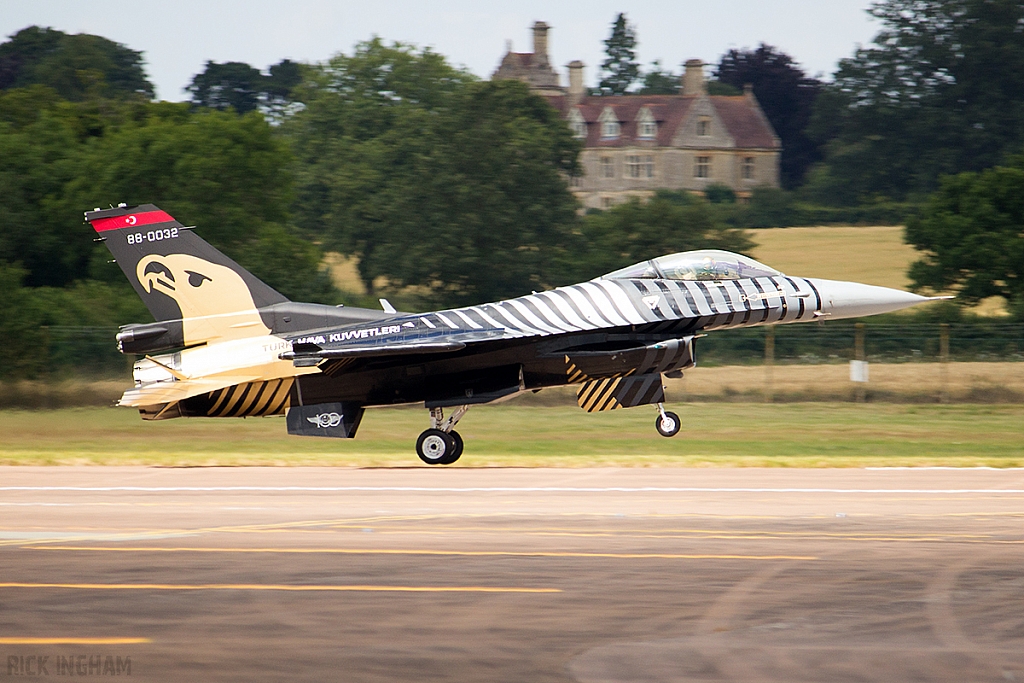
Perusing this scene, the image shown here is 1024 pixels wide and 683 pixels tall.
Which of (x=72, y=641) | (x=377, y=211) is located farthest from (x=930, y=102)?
(x=72, y=641)

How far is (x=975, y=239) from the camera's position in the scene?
4238 centimetres

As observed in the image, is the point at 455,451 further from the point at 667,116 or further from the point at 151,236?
the point at 667,116

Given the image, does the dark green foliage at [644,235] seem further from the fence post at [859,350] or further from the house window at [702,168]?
the house window at [702,168]

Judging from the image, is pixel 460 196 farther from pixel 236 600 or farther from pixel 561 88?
pixel 561 88

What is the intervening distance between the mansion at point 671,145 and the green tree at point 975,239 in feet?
151

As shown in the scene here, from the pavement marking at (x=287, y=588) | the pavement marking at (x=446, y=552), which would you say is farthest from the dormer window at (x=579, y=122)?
the pavement marking at (x=287, y=588)

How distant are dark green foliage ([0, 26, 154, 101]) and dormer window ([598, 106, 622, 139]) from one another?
37.1 meters

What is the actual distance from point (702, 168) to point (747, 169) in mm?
5383

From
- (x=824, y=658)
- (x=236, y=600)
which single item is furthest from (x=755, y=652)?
(x=236, y=600)

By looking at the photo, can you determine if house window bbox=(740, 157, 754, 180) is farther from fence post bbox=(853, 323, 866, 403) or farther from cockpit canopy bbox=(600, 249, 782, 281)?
cockpit canopy bbox=(600, 249, 782, 281)

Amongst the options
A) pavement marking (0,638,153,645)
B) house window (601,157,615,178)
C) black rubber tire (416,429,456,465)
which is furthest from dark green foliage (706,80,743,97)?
pavement marking (0,638,153,645)

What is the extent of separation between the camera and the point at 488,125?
45469 millimetres

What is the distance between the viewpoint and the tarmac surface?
7.77 metres

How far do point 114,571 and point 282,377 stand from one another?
863 centimetres
